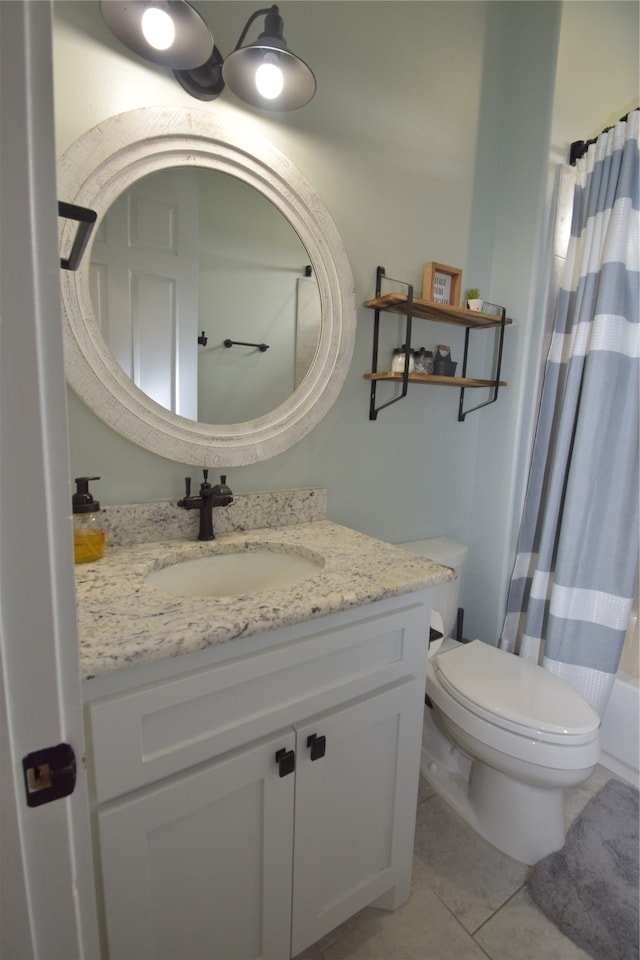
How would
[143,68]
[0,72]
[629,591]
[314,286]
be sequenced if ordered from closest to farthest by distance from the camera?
[0,72] → [143,68] → [314,286] → [629,591]

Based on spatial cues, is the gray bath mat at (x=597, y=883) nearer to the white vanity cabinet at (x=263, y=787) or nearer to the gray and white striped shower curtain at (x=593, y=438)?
the gray and white striped shower curtain at (x=593, y=438)

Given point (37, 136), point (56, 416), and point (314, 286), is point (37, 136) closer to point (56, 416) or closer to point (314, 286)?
point (56, 416)

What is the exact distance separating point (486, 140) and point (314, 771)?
83.9 inches

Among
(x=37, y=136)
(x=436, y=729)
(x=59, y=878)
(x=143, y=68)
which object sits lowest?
(x=436, y=729)

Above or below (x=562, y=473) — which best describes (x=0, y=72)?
above

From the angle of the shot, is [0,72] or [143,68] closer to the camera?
[0,72]

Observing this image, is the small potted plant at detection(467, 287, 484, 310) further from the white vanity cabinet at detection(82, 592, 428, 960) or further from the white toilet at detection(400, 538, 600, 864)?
the white vanity cabinet at detection(82, 592, 428, 960)

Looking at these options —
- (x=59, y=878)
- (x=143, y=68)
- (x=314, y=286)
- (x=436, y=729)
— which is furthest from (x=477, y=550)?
(x=143, y=68)

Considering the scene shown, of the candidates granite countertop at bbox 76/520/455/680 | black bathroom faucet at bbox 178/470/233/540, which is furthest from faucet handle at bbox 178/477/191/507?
granite countertop at bbox 76/520/455/680

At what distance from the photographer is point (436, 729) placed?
1.59 m

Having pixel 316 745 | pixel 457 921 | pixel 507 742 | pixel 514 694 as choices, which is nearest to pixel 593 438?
pixel 514 694

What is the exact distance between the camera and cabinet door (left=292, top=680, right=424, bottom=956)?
85cm

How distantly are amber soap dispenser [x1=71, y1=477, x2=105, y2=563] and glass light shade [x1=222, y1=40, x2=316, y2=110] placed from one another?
1019mm

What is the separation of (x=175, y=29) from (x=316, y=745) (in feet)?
4.91
